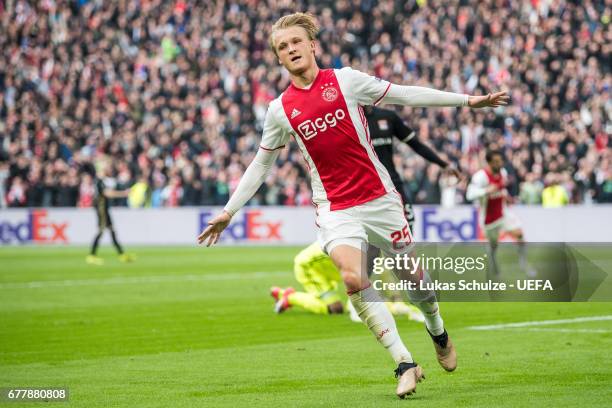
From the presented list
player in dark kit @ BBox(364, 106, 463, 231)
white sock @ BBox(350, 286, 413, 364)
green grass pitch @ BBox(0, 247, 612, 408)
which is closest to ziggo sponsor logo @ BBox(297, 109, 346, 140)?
white sock @ BBox(350, 286, 413, 364)

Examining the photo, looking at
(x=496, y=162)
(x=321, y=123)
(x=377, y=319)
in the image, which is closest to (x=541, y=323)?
(x=377, y=319)

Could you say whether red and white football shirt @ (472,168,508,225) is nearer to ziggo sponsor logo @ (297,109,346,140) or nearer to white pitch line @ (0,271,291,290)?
white pitch line @ (0,271,291,290)

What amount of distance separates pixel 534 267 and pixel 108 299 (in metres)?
8.00

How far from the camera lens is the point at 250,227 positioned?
1364 inches

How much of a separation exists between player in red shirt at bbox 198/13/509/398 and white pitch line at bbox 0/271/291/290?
1231cm

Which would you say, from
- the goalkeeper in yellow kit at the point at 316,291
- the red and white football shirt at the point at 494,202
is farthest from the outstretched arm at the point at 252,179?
the red and white football shirt at the point at 494,202

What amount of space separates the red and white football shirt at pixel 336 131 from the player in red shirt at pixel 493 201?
1121 cm

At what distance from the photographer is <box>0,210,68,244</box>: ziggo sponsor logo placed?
3644 cm

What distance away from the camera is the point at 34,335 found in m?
12.5

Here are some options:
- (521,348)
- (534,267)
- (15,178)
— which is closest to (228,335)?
(521,348)

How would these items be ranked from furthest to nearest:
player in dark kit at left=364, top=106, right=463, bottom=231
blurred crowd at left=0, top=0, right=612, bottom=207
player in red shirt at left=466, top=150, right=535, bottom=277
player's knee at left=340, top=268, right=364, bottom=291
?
blurred crowd at left=0, top=0, right=612, bottom=207
player in red shirt at left=466, top=150, right=535, bottom=277
player in dark kit at left=364, top=106, right=463, bottom=231
player's knee at left=340, top=268, right=364, bottom=291

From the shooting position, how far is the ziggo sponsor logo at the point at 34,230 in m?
36.4

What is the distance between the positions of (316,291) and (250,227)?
20359 mm

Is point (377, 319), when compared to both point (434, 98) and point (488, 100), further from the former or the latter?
point (488, 100)
